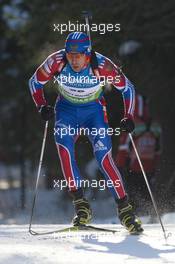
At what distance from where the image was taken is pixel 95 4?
1234cm

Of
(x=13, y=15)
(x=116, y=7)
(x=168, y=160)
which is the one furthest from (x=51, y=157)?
(x=116, y=7)

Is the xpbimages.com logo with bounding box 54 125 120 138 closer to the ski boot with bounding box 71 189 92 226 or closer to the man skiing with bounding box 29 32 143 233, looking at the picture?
the man skiing with bounding box 29 32 143 233

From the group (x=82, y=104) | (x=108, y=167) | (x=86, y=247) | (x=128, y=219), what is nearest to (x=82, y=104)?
(x=82, y=104)

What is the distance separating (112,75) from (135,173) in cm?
409

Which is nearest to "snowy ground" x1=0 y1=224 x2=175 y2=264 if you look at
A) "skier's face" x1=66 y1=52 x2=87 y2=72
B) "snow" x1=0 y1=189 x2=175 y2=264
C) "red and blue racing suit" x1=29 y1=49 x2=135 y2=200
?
"snow" x1=0 y1=189 x2=175 y2=264

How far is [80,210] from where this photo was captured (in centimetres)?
785

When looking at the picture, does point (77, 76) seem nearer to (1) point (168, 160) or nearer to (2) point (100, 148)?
(2) point (100, 148)

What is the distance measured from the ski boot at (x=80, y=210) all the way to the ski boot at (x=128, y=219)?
348 millimetres

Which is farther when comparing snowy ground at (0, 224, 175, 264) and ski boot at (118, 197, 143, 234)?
ski boot at (118, 197, 143, 234)

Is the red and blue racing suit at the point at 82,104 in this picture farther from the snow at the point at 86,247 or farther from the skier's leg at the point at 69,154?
the snow at the point at 86,247

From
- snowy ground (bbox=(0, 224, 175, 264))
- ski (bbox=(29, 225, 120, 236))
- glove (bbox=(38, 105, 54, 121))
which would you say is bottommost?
snowy ground (bbox=(0, 224, 175, 264))

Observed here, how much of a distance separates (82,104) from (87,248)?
1.66 metres

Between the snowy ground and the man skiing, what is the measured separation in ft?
1.26

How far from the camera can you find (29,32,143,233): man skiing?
766 centimetres
